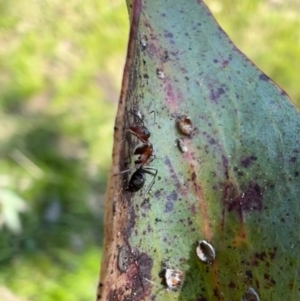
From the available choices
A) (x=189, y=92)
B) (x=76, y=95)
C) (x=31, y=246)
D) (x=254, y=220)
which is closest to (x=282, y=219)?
(x=254, y=220)

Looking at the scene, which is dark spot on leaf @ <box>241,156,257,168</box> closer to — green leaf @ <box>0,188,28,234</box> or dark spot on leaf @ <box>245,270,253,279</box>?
dark spot on leaf @ <box>245,270,253,279</box>

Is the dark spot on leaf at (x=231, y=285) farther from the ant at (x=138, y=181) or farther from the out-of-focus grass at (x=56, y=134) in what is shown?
the out-of-focus grass at (x=56, y=134)

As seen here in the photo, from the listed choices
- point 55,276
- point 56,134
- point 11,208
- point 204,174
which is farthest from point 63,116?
point 204,174

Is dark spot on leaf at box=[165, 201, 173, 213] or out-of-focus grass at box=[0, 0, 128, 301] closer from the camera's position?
dark spot on leaf at box=[165, 201, 173, 213]

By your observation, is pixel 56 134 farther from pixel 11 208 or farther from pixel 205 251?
pixel 205 251

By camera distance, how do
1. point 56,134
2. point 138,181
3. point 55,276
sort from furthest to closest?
point 56,134 → point 55,276 → point 138,181

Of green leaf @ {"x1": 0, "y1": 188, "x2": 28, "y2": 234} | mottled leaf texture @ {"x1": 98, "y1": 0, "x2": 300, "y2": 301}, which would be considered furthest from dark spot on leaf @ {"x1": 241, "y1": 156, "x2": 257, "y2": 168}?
green leaf @ {"x1": 0, "y1": 188, "x2": 28, "y2": 234}

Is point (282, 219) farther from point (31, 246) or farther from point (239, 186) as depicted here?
point (31, 246)
